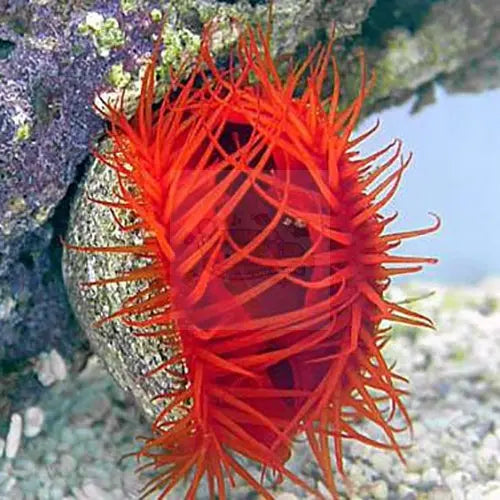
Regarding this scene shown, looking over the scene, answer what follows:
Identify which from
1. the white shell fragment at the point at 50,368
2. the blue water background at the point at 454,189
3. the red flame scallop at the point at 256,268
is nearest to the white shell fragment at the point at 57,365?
the white shell fragment at the point at 50,368

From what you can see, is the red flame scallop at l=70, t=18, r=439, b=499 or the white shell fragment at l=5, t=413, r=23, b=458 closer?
the red flame scallop at l=70, t=18, r=439, b=499

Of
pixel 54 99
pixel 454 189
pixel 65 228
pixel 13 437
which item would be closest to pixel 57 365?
pixel 13 437

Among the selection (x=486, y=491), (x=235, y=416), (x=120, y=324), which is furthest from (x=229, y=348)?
(x=486, y=491)

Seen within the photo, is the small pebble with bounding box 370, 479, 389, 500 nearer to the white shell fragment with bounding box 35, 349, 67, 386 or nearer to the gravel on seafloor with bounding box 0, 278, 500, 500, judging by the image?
the gravel on seafloor with bounding box 0, 278, 500, 500

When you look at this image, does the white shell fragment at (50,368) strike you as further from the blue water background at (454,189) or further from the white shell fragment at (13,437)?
the blue water background at (454,189)

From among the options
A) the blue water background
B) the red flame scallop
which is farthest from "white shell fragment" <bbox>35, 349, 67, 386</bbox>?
the blue water background

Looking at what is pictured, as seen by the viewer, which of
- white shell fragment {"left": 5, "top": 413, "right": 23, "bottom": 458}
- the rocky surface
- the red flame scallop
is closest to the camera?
the red flame scallop

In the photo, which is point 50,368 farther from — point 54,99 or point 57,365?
point 54,99

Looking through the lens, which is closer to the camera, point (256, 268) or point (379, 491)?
point (256, 268)
